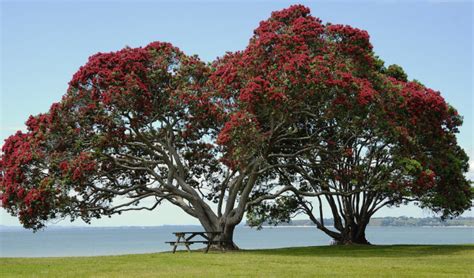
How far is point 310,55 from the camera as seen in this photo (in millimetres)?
28219

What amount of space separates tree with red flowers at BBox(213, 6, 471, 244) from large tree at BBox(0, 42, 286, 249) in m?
1.55

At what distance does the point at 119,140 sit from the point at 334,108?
1050 cm

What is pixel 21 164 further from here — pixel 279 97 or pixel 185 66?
pixel 279 97

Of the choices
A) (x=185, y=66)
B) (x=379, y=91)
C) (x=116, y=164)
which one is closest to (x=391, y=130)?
(x=379, y=91)

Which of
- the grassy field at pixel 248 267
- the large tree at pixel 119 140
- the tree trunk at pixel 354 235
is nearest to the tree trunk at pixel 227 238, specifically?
the large tree at pixel 119 140

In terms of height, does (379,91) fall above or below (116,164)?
above

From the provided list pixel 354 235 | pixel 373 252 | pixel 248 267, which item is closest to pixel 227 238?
pixel 373 252

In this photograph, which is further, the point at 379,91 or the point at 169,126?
the point at 169,126

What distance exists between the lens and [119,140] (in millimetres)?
30375

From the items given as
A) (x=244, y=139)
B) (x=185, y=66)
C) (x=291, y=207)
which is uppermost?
(x=185, y=66)

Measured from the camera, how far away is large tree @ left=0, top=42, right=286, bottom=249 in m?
29.3

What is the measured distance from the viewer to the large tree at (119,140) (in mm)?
29344

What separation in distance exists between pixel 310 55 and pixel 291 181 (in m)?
10.4

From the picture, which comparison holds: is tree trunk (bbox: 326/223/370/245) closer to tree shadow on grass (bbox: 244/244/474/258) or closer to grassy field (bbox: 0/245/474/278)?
tree shadow on grass (bbox: 244/244/474/258)
